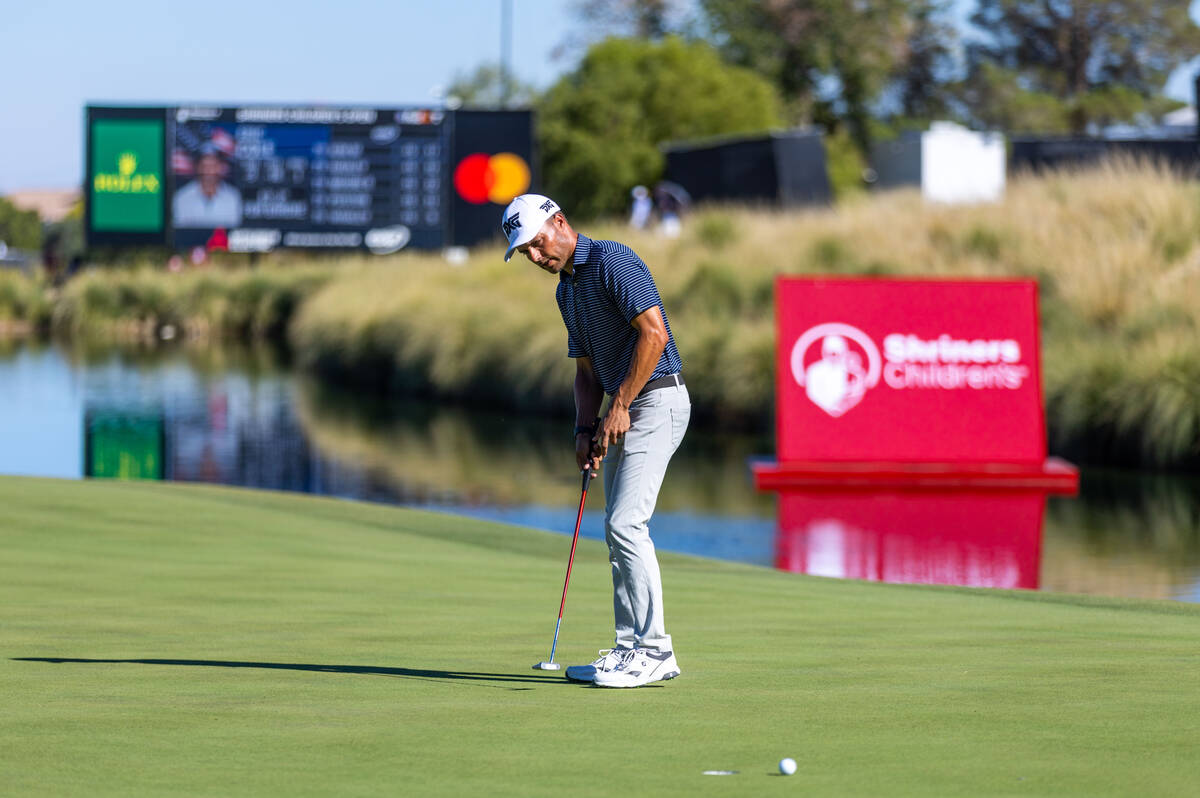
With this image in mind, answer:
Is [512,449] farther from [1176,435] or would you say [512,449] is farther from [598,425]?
[598,425]

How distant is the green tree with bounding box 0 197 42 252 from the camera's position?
4719 inches

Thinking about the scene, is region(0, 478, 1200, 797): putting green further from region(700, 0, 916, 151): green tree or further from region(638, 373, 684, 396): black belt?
region(700, 0, 916, 151): green tree

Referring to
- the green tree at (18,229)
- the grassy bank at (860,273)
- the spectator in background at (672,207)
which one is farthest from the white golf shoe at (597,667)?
the green tree at (18,229)

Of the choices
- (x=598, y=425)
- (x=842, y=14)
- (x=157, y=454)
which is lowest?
(x=157, y=454)

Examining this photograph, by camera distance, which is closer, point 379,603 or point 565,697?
point 565,697

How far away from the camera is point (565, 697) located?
5980 mm

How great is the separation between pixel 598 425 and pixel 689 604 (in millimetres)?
3036

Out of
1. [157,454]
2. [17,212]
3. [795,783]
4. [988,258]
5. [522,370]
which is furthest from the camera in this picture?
[17,212]

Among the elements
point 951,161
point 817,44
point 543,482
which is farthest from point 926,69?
point 543,482

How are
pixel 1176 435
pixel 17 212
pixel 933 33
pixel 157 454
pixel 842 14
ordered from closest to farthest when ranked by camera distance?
pixel 1176 435
pixel 157 454
pixel 842 14
pixel 933 33
pixel 17 212

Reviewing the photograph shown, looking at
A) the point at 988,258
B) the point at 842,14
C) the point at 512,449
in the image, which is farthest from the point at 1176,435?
the point at 842,14

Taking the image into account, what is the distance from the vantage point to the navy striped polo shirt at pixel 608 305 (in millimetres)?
5957

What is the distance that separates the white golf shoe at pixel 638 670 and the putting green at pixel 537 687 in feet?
0.21

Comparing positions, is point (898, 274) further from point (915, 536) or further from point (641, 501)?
point (641, 501)
